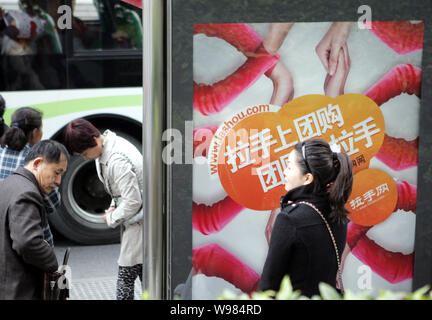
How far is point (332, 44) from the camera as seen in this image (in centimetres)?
391

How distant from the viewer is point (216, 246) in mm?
4066

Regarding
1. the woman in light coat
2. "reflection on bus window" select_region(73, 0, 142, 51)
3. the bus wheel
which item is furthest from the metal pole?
the bus wheel

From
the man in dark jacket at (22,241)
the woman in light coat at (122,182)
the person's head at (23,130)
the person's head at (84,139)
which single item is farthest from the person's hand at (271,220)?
the person's head at (23,130)

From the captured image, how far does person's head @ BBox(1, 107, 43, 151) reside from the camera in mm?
5152

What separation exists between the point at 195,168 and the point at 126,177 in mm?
966

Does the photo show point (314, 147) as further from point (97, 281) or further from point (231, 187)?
point (97, 281)

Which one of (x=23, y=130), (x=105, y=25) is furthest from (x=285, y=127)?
(x=105, y=25)

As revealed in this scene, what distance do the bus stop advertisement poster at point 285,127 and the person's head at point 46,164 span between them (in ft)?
2.46

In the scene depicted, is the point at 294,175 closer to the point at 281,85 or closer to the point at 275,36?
the point at 281,85

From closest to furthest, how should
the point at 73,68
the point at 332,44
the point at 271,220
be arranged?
the point at 332,44
the point at 271,220
the point at 73,68

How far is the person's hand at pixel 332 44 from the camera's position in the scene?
3877 millimetres

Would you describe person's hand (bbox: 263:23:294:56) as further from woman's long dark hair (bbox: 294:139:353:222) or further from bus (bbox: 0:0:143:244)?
bus (bbox: 0:0:143:244)

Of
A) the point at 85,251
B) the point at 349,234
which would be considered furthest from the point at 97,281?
the point at 349,234

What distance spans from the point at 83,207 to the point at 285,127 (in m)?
4.30
